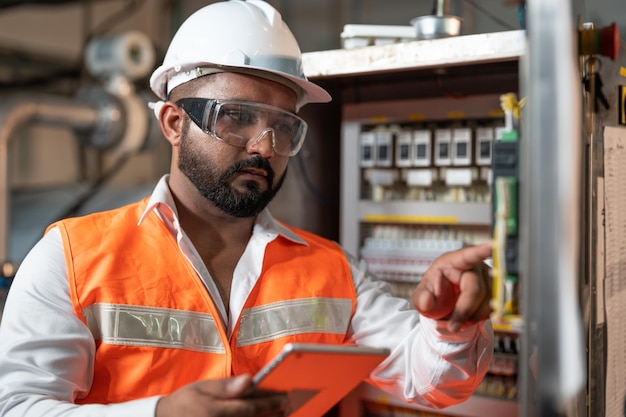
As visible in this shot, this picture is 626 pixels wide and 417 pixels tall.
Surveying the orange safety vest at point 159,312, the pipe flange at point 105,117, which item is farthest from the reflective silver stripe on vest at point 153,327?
the pipe flange at point 105,117

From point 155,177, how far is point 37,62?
1057mm

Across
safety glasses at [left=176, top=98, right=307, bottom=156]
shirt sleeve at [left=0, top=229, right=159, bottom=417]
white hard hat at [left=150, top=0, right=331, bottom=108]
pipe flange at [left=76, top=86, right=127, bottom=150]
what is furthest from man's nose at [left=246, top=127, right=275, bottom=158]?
pipe flange at [left=76, top=86, right=127, bottom=150]

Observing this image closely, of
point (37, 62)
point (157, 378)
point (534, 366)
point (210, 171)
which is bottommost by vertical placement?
point (157, 378)

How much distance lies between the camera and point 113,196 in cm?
383

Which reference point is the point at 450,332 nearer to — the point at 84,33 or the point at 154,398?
the point at 154,398

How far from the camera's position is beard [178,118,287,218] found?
66.4 inches

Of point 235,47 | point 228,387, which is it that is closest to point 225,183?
point 235,47

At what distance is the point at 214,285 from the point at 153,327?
19cm

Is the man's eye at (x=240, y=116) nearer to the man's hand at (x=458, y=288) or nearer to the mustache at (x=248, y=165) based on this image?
the mustache at (x=248, y=165)

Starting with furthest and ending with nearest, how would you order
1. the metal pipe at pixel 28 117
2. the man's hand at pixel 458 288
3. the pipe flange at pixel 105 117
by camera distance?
the pipe flange at pixel 105 117, the metal pipe at pixel 28 117, the man's hand at pixel 458 288

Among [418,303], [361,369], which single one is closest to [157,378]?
[361,369]

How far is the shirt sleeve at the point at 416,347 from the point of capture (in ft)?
5.08

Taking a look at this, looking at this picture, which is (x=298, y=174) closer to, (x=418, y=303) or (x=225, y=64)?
(x=225, y=64)

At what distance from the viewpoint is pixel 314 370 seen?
3.82ft
